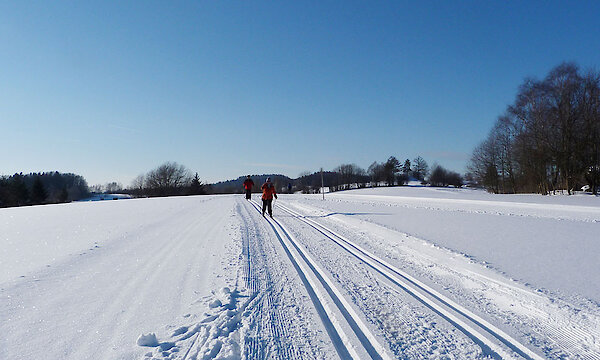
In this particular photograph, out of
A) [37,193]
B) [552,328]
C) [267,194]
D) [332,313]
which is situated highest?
[37,193]

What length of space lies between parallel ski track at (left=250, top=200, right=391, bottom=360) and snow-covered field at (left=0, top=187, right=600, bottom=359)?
0.02 meters

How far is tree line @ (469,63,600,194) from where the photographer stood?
27891mm

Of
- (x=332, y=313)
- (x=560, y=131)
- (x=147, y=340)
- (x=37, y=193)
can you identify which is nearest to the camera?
(x=147, y=340)

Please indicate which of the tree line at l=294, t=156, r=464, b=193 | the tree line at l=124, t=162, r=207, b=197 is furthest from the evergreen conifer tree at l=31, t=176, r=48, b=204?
the tree line at l=294, t=156, r=464, b=193

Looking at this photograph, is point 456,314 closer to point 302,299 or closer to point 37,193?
point 302,299

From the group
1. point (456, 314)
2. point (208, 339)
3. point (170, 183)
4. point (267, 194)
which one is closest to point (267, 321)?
point (208, 339)

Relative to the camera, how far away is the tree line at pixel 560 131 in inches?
1098

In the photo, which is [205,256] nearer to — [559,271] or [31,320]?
[31,320]

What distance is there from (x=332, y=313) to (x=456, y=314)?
1.57 meters

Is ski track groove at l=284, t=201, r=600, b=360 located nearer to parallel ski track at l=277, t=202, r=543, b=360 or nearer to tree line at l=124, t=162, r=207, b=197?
parallel ski track at l=277, t=202, r=543, b=360

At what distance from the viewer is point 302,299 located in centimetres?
394

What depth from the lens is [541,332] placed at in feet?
10.3

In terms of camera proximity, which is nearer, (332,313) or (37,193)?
(332,313)

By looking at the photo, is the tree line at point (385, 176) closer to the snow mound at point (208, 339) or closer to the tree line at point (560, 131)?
the tree line at point (560, 131)
